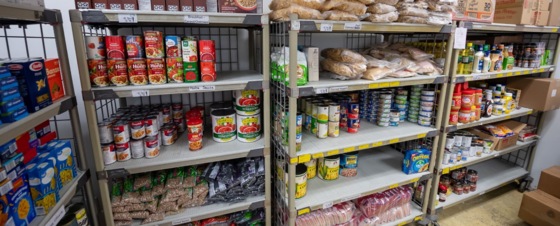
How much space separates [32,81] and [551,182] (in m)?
3.69

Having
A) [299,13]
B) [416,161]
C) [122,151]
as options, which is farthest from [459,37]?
[122,151]

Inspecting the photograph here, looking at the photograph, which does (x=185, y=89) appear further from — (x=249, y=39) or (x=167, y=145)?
(x=249, y=39)

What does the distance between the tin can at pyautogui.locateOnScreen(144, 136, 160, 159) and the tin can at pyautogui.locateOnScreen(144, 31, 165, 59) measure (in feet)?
1.61

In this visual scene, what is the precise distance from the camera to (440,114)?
2125 mm

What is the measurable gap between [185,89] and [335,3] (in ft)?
3.23

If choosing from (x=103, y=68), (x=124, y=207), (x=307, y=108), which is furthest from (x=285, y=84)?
(x=124, y=207)

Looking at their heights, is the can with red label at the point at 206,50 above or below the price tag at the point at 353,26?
below

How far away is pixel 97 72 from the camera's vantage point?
1397 mm

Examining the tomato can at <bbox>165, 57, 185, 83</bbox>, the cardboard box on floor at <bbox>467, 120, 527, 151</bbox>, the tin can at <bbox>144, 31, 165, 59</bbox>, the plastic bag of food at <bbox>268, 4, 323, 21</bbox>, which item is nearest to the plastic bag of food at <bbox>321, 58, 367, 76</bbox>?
the plastic bag of food at <bbox>268, 4, 323, 21</bbox>

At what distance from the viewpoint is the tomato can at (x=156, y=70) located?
1.48m

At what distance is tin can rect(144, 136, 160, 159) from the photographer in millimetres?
1640

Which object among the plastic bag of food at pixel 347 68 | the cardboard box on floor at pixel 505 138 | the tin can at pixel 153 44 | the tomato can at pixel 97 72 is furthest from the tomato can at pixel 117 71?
the cardboard box on floor at pixel 505 138

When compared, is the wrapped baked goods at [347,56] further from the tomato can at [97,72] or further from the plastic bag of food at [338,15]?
the tomato can at [97,72]

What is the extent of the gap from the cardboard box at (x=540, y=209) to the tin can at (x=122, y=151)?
3209 millimetres
